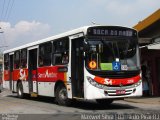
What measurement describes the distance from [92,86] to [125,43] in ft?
7.47

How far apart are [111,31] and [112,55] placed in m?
0.99

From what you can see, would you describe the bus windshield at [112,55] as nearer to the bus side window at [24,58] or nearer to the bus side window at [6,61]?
the bus side window at [24,58]

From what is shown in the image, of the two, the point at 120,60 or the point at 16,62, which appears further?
the point at 16,62

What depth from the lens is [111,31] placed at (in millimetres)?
16609

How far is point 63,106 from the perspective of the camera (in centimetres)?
1809

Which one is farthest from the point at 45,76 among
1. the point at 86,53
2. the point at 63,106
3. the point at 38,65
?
the point at 86,53

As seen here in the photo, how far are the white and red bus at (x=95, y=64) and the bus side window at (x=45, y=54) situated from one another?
0.14 m

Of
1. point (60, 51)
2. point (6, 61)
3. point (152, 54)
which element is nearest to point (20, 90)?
point (6, 61)

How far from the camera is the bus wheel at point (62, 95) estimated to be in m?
17.9

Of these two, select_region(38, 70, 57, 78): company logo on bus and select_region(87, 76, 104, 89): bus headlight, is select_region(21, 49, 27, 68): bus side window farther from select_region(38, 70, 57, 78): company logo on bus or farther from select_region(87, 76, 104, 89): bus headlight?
select_region(87, 76, 104, 89): bus headlight

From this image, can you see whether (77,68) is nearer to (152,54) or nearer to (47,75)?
(47,75)

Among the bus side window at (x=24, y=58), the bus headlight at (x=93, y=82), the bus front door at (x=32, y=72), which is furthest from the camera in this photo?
the bus side window at (x=24, y=58)

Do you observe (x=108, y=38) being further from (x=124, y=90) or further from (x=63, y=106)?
(x=63, y=106)

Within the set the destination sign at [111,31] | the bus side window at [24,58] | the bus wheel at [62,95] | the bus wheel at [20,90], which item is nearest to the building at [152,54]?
the destination sign at [111,31]
